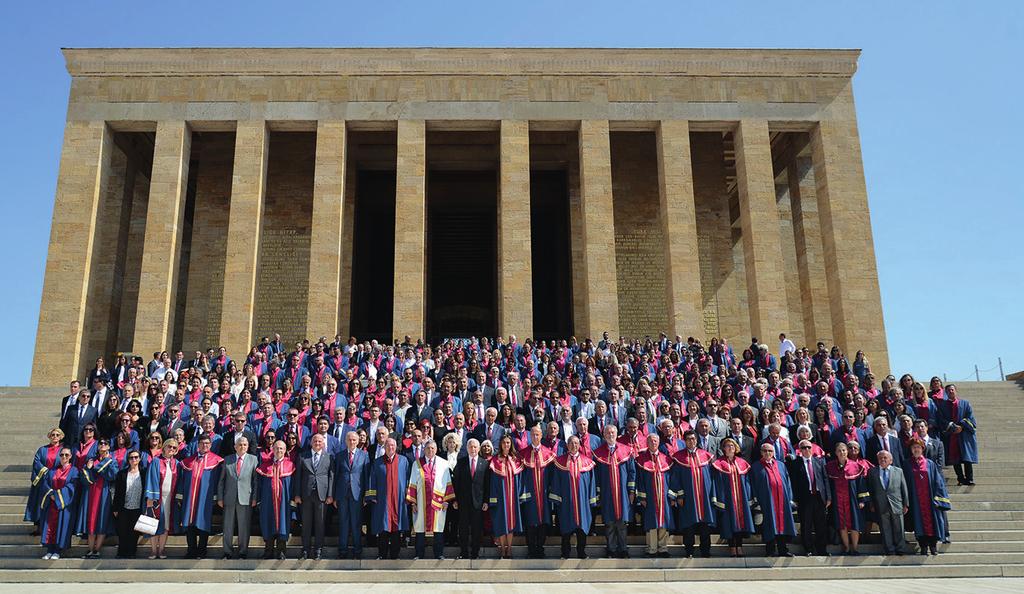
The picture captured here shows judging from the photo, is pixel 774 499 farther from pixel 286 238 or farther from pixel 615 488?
pixel 286 238

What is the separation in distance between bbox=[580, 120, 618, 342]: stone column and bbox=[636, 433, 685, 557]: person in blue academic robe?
36.9 feet

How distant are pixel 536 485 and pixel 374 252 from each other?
1980 cm

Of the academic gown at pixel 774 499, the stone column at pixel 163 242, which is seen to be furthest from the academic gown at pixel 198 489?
the stone column at pixel 163 242

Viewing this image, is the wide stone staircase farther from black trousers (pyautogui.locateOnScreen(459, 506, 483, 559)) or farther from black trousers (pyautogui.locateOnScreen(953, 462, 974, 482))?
black trousers (pyautogui.locateOnScreen(953, 462, 974, 482))

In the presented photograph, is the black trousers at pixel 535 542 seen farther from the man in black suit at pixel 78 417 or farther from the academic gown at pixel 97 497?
the man in black suit at pixel 78 417

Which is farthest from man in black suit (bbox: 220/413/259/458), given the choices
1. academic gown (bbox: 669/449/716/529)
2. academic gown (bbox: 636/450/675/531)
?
academic gown (bbox: 669/449/716/529)

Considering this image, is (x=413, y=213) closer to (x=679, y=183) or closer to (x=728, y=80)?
(x=679, y=183)

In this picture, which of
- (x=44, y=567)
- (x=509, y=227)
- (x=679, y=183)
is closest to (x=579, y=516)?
(x=44, y=567)

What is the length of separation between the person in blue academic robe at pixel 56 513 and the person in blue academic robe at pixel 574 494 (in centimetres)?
581

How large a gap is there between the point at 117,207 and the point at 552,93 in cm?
1400

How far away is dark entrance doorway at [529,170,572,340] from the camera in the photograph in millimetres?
26411

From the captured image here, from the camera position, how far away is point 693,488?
370 inches

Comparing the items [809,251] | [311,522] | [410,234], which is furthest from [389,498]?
[809,251]

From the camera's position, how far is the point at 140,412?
1138 centimetres
